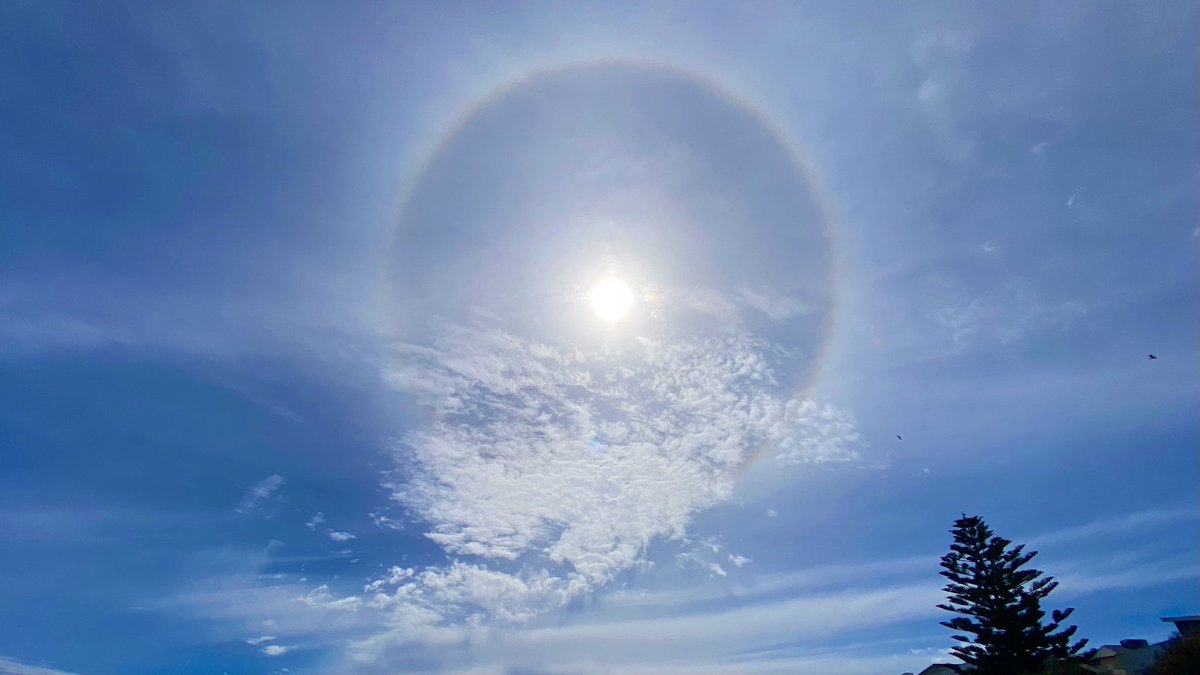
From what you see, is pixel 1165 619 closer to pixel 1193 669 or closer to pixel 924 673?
pixel 924 673

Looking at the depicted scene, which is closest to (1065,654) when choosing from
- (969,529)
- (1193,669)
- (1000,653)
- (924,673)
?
(1000,653)

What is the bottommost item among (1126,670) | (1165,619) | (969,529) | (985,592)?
(1126,670)

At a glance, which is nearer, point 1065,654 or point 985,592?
point 1065,654

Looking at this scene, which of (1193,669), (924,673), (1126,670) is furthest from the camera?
(924,673)

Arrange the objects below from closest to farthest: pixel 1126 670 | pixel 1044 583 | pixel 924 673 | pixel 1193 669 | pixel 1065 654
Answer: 1. pixel 1193 669
2. pixel 1065 654
3. pixel 1044 583
4. pixel 1126 670
5. pixel 924 673

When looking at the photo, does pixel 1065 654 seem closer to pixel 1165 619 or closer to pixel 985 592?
pixel 985 592

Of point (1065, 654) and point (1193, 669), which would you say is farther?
point (1065, 654)

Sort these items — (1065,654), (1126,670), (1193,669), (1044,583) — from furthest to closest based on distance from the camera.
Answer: (1126,670) → (1044,583) → (1065,654) → (1193,669)

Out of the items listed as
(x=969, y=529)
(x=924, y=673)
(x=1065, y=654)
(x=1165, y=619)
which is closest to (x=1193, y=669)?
(x=1065, y=654)

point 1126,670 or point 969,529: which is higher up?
point 969,529
